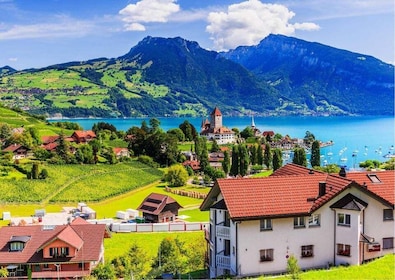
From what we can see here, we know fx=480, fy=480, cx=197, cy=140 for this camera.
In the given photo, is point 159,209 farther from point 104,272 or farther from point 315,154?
point 315,154

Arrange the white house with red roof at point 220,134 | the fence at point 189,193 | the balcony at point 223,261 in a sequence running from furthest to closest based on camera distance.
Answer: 1. the white house with red roof at point 220,134
2. the fence at point 189,193
3. the balcony at point 223,261

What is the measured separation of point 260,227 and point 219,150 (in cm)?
6935

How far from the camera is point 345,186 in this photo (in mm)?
18000

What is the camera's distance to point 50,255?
22031mm

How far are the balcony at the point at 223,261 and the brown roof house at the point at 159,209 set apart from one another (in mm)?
19545

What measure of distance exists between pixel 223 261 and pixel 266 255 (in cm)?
187

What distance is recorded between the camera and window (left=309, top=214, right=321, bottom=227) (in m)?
18.3

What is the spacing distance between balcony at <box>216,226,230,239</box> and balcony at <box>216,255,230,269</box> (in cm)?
80

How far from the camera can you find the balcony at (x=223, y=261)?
18625 millimetres

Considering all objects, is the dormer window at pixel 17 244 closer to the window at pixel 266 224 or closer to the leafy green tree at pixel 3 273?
the leafy green tree at pixel 3 273

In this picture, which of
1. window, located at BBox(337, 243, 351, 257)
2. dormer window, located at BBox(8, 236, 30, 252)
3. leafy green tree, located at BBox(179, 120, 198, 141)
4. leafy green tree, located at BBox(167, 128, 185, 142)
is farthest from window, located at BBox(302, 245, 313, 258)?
leafy green tree, located at BBox(179, 120, 198, 141)

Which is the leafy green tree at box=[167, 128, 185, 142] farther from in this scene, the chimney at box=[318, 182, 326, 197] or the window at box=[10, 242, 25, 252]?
the chimney at box=[318, 182, 326, 197]

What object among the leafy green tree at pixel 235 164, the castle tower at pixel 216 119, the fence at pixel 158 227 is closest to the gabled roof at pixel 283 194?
the fence at pixel 158 227

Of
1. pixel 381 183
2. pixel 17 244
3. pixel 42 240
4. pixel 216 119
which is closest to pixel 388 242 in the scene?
pixel 381 183
